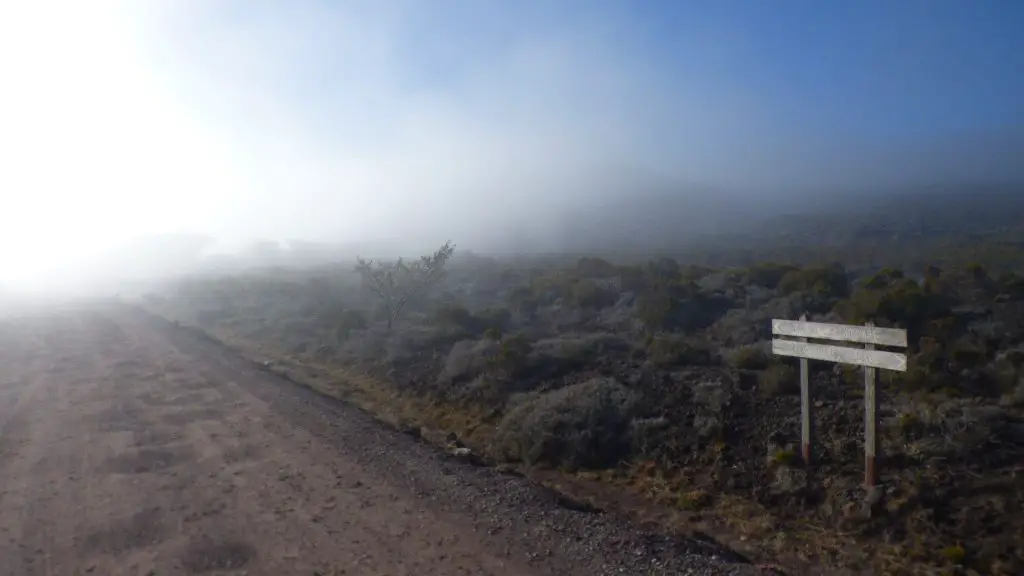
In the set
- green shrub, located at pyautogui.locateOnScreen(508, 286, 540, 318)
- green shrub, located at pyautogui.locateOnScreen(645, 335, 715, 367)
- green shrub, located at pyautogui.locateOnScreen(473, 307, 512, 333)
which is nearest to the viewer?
green shrub, located at pyautogui.locateOnScreen(645, 335, 715, 367)

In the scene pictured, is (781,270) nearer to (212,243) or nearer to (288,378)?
(288,378)

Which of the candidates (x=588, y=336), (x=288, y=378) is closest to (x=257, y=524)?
(x=288, y=378)

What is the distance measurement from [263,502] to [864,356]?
7.16 meters

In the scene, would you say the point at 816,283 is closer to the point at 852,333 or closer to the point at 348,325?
the point at 852,333

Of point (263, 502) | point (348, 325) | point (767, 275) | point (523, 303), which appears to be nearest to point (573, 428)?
point (263, 502)

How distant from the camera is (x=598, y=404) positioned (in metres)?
11.0

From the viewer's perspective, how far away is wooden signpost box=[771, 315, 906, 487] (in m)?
7.66

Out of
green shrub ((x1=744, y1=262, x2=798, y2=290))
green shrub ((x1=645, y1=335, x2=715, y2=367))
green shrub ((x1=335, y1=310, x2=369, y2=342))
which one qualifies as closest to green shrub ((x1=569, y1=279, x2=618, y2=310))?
green shrub ((x1=744, y1=262, x2=798, y2=290))

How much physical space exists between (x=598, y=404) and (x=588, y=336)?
21.5 feet

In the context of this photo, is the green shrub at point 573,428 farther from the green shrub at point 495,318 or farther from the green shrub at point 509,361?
the green shrub at point 495,318

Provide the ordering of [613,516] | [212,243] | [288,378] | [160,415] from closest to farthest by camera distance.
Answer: [613,516]
[160,415]
[288,378]
[212,243]

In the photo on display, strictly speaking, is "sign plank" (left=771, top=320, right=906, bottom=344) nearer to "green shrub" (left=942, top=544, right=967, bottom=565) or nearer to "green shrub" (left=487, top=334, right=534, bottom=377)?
"green shrub" (left=942, top=544, right=967, bottom=565)

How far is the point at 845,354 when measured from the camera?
8172 millimetres

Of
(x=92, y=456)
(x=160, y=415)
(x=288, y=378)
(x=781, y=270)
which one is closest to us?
(x=92, y=456)
